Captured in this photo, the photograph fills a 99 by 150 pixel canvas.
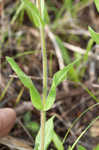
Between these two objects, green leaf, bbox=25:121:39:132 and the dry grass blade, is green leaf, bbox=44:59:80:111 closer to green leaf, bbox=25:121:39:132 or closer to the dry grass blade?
the dry grass blade

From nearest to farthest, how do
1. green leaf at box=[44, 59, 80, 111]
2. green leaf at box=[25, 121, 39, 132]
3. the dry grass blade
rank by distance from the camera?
green leaf at box=[44, 59, 80, 111]
the dry grass blade
green leaf at box=[25, 121, 39, 132]

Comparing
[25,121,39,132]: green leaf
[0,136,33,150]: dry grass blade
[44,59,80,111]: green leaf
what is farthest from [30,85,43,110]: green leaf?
[25,121,39,132]: green leaf

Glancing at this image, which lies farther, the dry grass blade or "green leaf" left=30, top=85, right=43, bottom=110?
the dry grass blade

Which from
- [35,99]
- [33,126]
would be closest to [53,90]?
[35,99]

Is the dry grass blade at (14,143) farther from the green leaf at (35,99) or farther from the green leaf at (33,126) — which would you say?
the green leaf at (35,99)

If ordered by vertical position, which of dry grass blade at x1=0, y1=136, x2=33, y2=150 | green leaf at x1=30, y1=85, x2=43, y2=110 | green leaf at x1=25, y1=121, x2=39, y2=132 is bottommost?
green leaf at x1=25, y1=121, x2=39, y2=132

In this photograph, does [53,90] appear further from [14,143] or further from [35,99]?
[14,143]

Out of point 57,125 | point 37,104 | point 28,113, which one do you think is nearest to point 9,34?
point 28,113

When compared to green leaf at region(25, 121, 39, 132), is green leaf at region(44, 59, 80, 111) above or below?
above

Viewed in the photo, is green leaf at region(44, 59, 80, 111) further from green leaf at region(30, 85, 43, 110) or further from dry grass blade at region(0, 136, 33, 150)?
dry grass blade at region(0, 136, 33, 150)

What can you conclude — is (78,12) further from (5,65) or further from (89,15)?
(5,65)

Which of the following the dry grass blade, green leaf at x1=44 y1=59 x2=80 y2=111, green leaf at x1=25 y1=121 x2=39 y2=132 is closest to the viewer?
green leaf at x1=44 y1=59 x2=80 y2=111
